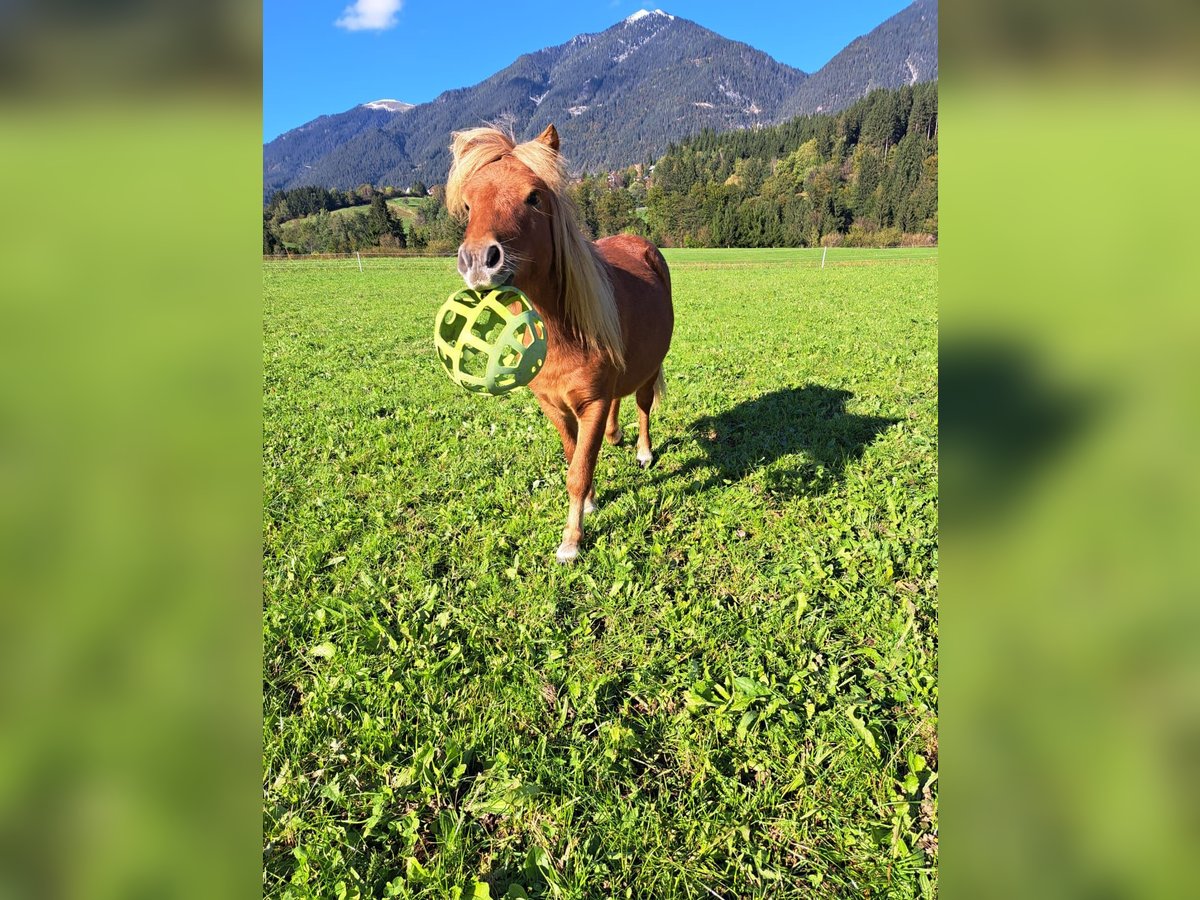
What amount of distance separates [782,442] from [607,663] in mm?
3494

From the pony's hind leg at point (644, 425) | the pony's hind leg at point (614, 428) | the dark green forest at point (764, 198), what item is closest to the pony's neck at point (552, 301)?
the pony's hind leg at point (614, 428)

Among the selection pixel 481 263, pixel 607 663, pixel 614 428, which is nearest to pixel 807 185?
pixel 614 428

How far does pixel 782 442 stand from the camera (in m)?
6.00

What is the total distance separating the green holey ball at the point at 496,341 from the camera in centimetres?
260

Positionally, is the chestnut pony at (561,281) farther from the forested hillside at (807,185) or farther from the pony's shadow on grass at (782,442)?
the forested hillside at (807,185)

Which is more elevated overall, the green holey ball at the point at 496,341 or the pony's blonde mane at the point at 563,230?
the pony's blonde mane at the point at 563,230

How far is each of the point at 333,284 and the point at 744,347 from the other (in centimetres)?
2246

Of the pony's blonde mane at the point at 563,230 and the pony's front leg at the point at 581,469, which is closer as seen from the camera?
the pony's blonde mane at the point at 563,230

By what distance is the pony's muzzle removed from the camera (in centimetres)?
273

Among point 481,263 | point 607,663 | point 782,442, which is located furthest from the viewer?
point 782,442

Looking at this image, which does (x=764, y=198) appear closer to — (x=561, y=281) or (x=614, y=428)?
(x=614, y=428)

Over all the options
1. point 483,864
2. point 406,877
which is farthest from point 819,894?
point 406,877

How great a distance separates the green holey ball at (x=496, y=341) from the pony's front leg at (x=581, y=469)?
1.22m
